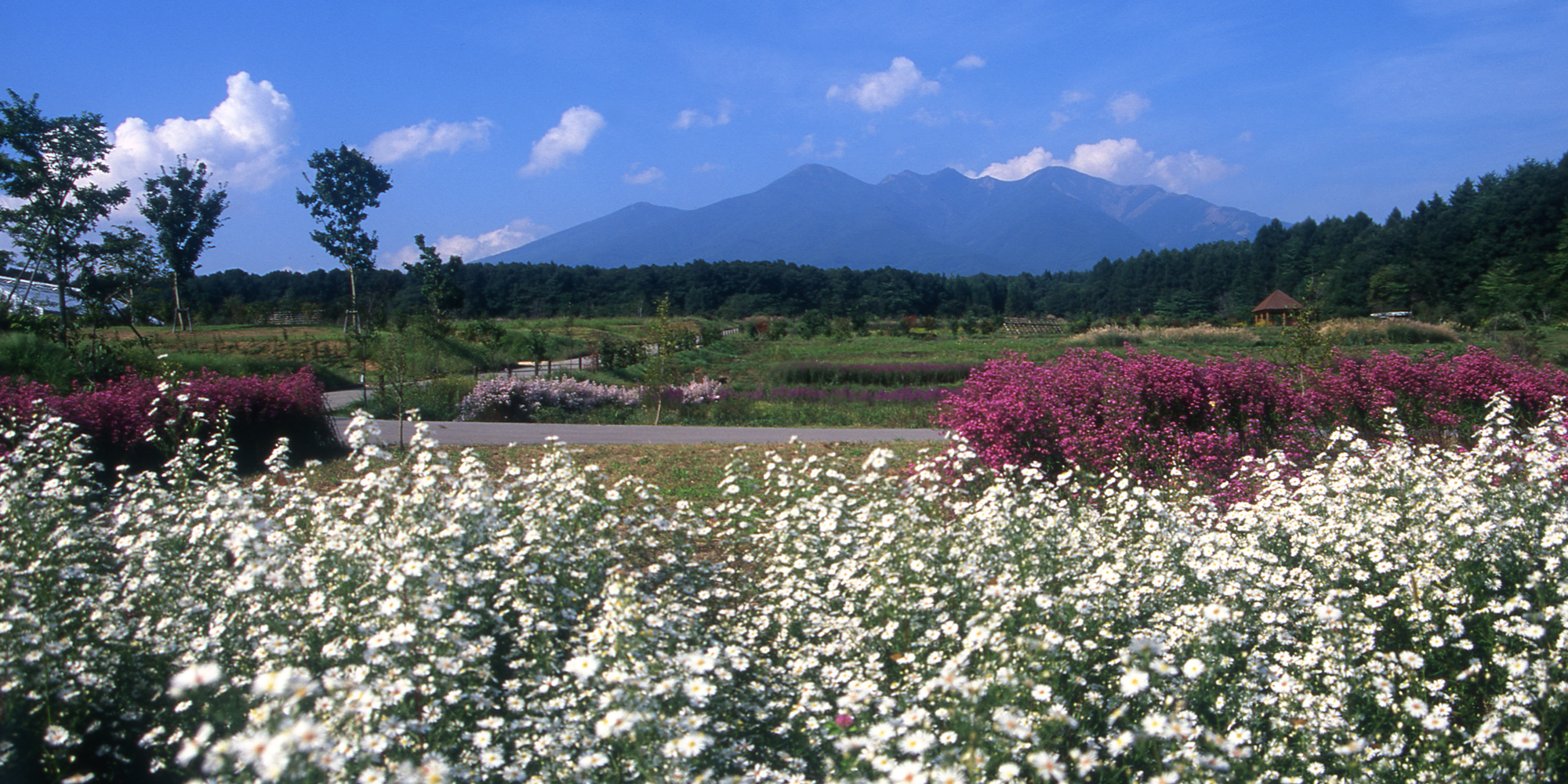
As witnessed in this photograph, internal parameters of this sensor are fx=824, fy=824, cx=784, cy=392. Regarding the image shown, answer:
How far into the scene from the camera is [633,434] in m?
13.9

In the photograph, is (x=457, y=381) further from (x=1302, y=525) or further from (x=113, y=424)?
(x=1302, y=525)

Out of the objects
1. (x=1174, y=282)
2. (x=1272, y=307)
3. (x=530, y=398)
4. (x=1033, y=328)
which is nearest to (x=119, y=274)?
(x=530, y=398)

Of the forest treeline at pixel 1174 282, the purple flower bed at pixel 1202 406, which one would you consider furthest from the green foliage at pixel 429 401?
the forest treeline at pixel 1174 282

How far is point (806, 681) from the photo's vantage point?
12.3 feet

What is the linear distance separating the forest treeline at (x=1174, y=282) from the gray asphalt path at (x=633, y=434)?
22.2m

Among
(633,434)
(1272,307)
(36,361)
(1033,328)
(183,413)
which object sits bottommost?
(633,434)

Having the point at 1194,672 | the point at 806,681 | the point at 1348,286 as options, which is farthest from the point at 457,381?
the point at 1348,286

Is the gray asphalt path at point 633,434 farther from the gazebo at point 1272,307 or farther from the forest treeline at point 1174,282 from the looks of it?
the gazebo at point 1272,307

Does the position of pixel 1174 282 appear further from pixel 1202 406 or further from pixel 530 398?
pixel 1202 406

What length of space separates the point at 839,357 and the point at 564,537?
27.7 metres

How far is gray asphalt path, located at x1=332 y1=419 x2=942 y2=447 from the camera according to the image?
42.0ft

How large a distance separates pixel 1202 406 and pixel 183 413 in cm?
1127

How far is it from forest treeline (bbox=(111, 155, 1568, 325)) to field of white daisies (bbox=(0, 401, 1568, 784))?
3293cm

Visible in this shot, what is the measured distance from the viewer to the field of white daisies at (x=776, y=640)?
283 cm
